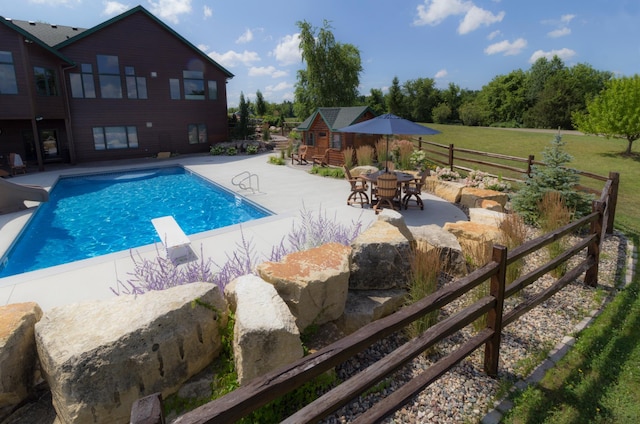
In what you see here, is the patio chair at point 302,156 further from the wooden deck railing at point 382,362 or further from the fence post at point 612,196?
the wooden deck railing at point 382,362

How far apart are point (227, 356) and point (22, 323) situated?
6.49ft

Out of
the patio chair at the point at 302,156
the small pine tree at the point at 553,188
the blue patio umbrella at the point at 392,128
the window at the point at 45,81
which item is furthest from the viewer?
the patio chair at the point at 302,156

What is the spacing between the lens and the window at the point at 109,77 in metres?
21.0

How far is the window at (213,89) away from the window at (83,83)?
278 inches

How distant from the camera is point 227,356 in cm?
386

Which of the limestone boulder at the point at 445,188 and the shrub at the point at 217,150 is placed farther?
the shrub at the point at 217,150

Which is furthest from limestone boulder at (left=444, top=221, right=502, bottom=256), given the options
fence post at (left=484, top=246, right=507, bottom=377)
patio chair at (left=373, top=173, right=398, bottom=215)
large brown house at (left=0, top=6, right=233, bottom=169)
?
large brown house at (left=0, top=6, right=233, bottom=169)

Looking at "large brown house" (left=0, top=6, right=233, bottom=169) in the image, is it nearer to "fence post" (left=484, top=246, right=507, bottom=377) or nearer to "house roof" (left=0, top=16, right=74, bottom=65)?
"house roof" (left=0, top=16, right=74, bottom=65)

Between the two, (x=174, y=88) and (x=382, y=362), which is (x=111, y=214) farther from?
(x=174, y=88)

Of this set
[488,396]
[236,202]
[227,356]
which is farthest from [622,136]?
[227,356]

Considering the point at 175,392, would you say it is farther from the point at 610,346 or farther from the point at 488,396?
the point at 610,346

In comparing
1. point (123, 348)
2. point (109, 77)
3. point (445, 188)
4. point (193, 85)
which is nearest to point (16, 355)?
point (123, 348)

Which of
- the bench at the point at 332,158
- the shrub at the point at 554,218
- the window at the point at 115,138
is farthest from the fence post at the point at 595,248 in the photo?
the window at the point at 115,138

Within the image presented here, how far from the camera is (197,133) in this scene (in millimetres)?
25125
